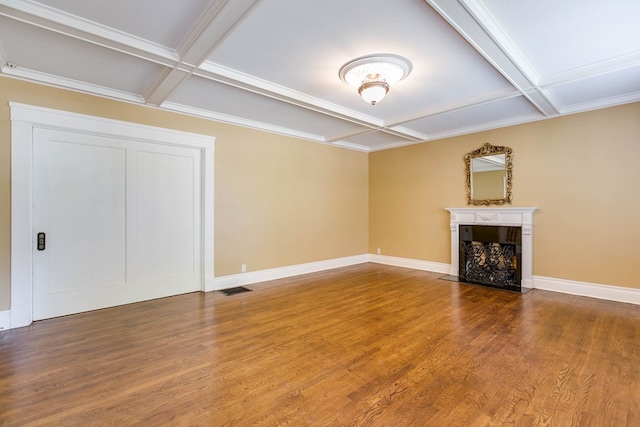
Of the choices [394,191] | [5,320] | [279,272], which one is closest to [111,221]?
[5,320]

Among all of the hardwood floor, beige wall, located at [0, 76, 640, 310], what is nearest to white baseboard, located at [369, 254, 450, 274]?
beige wall, located at [0, 76, 640, 310]

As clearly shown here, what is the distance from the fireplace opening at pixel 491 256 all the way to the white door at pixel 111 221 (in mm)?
4564

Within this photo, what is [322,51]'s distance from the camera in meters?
2.88

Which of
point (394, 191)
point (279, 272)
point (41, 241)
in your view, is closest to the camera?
point (41, 241)

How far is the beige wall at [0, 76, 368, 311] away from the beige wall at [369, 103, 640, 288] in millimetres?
1814

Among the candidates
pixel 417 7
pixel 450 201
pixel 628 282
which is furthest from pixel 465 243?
pixel 417 7

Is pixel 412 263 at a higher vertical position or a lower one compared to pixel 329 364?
higher

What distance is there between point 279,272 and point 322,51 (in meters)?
3.82

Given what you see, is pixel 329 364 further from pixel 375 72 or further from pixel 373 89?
pixel 375 72

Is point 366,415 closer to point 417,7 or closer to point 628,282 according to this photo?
point 417,7

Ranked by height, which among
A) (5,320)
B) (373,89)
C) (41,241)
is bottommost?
(5,320)

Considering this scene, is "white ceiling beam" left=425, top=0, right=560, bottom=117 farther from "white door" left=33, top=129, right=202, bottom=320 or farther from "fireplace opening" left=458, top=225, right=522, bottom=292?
"white door" left=33, top=129, right=202, bottom=320

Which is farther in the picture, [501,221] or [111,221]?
[501,221]

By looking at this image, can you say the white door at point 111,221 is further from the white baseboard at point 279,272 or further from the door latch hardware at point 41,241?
the white baseboard at point 279,272
